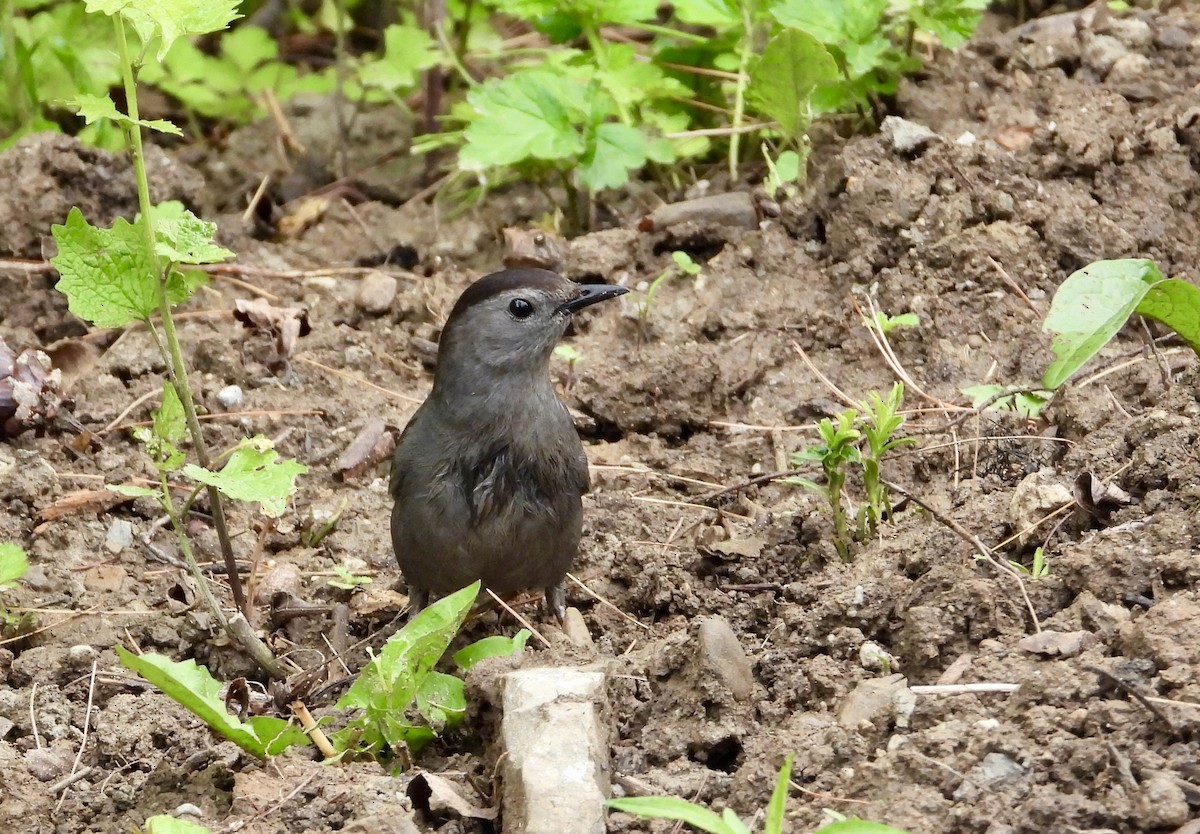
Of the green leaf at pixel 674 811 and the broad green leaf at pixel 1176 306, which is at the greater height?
the broad green leaf at pixel 1176 306

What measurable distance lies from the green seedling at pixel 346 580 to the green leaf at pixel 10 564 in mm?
1018

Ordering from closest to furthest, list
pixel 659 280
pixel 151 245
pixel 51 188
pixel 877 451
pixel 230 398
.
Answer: pixel 151 245 < pixel 877 451 < pixel 230 398 < pixel 659 280 < pixel 51 188

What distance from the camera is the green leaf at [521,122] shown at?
21.3 ft

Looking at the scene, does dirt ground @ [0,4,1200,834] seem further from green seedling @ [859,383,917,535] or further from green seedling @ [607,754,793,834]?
green seedling @ [607,754,793,834]

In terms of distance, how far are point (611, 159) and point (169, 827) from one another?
13.4 ft

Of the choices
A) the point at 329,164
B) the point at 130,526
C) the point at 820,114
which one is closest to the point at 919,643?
the point at 130,526

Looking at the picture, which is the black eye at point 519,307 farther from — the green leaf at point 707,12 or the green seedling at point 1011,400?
the green leaf at point 707,12

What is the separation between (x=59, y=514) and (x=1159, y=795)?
3838mm

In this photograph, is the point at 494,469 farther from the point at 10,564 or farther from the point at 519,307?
the point at 10,564

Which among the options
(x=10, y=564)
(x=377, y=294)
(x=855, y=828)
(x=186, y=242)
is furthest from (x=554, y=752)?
(x=377, y=294)

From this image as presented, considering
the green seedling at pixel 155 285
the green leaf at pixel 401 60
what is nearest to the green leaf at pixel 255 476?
the green seedling at pixel 155 285

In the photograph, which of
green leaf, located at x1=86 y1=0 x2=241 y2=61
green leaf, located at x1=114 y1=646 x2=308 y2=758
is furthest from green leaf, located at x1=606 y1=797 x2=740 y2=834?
green leaf, located at x1=86 y1=0 x2=241 y2=61

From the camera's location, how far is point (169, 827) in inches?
128

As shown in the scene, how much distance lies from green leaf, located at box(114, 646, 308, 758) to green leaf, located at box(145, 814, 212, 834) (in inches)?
13.0
